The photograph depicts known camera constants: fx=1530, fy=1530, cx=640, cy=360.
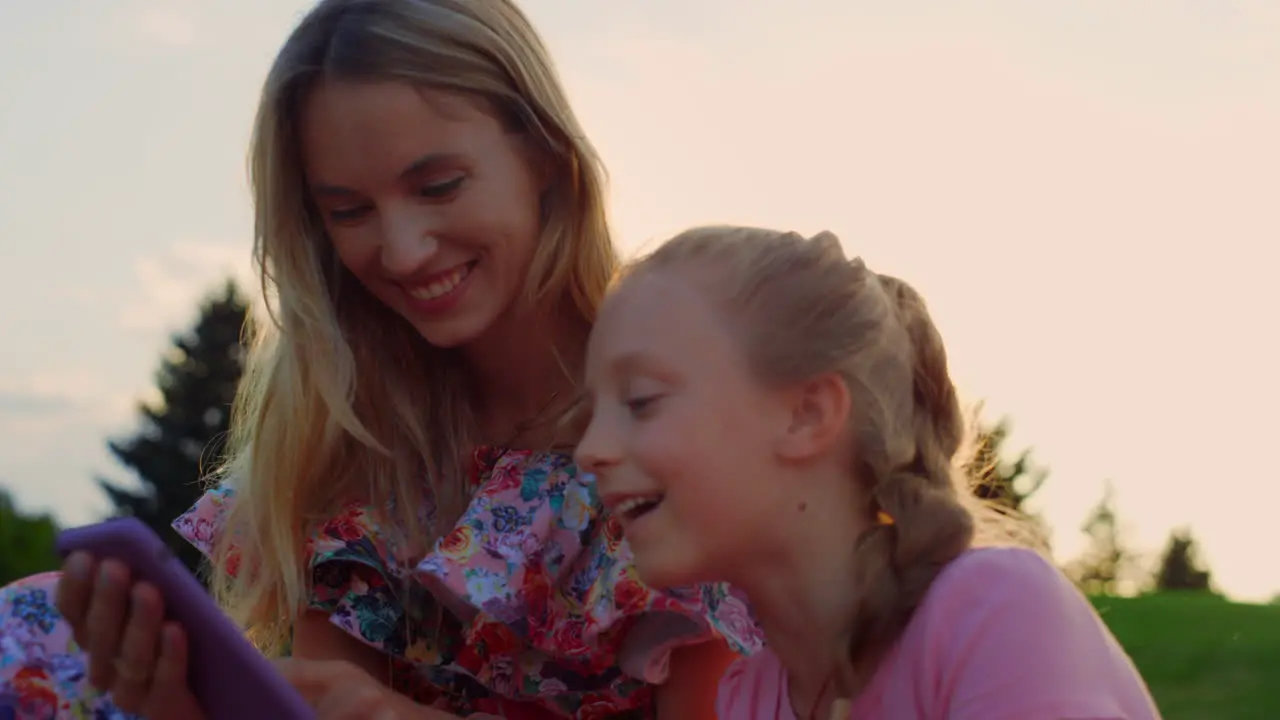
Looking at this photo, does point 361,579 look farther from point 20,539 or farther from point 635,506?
point 20,539

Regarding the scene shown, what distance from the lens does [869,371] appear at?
7.47ft

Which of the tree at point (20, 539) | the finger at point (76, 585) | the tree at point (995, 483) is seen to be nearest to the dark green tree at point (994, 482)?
the tree at point (995, 483)

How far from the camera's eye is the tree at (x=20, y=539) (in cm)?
1488

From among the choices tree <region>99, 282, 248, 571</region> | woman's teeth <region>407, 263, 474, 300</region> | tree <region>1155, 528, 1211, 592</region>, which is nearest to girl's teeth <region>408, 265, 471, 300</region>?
woman's teeth <region>407, 263, 474, 300</region>

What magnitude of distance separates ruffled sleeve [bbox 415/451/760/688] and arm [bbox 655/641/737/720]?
4 cm

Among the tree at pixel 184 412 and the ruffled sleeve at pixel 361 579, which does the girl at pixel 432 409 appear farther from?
the tree at pixel 184 412

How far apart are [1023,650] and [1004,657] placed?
3 centimetres

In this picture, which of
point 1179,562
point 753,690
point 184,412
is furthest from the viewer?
point 184,412

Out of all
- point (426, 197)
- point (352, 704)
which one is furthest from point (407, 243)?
point (352, 704)

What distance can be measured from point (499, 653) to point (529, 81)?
1187 millimetres

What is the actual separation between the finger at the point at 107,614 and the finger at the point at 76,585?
12mm

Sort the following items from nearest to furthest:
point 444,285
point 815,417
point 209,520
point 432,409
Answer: point 815,417 → point 444,285 → point 432,409 → point 209,520

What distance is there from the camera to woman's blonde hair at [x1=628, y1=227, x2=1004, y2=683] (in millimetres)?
2188

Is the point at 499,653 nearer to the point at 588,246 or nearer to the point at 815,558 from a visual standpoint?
the point at 588,246
